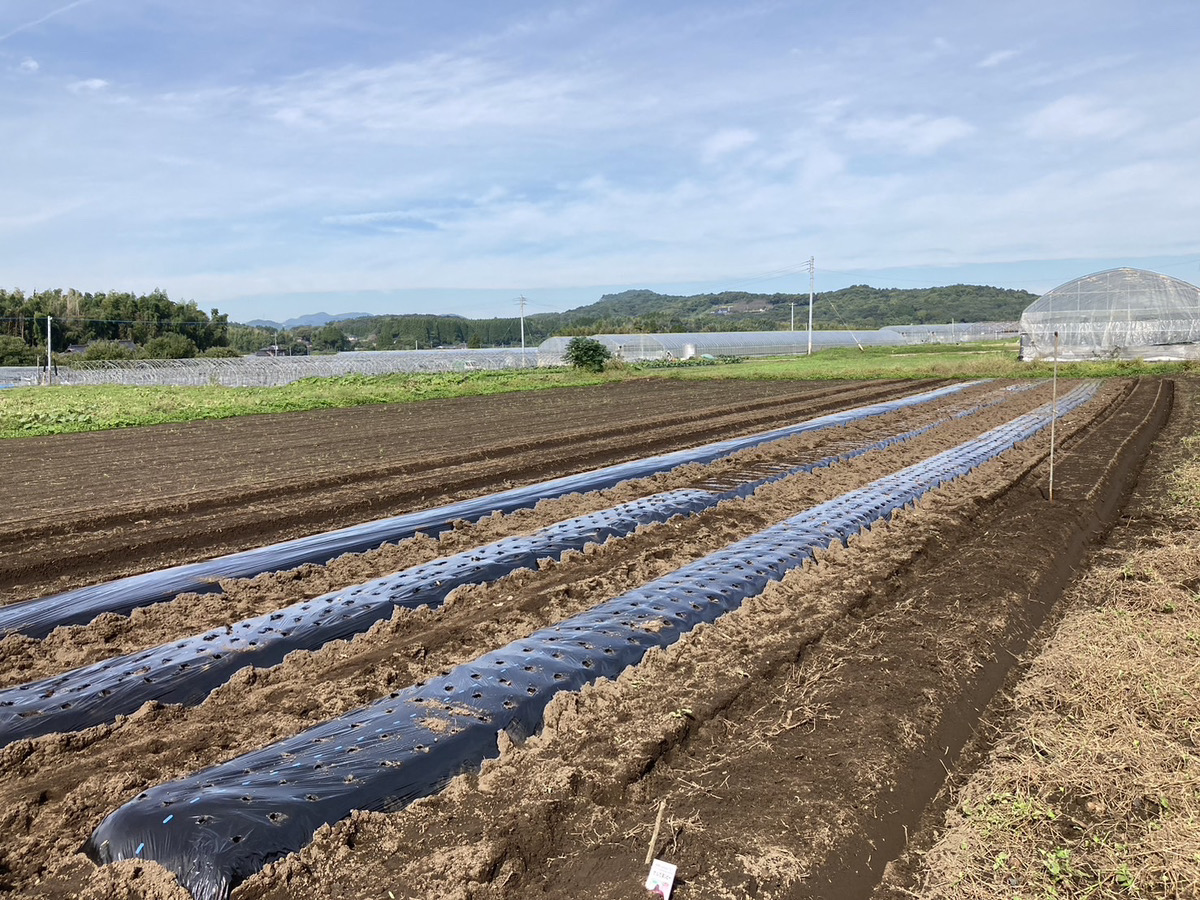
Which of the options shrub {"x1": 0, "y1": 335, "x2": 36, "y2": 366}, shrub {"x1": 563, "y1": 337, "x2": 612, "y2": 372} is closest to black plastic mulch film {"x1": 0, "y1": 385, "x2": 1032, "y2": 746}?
shrub {"x1": 563, "y1": 337, "x2": 612, "y2": 372}

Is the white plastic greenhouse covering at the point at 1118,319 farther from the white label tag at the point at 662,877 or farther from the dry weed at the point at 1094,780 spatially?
the white label tag at the point at 662,877

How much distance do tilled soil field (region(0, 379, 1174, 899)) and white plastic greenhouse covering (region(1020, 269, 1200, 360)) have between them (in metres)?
34.7

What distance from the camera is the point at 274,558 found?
842cm

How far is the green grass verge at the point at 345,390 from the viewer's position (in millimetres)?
23648

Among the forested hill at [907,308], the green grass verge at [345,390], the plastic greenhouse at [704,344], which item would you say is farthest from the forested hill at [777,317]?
the green grass verge at [345,390]

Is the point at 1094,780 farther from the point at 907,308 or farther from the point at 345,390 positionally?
the point at 907,308

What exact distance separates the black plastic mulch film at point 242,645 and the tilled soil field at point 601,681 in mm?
277

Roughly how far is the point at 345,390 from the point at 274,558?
24.4 meters

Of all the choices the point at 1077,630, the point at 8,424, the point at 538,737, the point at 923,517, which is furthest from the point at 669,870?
the point at 8,424

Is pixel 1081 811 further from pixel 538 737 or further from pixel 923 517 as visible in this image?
pixel 923 517

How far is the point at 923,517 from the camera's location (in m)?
9.93

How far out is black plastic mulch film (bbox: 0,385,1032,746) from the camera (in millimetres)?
5188

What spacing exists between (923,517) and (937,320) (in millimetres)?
160847

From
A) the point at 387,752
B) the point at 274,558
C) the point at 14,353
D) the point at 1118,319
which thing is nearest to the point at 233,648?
the point at 387,752
